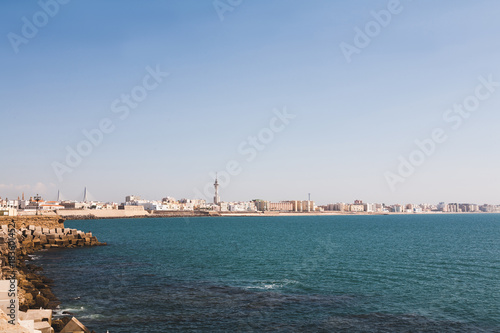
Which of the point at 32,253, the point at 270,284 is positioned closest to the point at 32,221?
the point at 32,253

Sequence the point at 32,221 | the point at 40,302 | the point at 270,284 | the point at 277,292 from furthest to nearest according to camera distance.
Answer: the point at 32,221 → the point at 270,284 → the point at 277,292 → the point at 40,302

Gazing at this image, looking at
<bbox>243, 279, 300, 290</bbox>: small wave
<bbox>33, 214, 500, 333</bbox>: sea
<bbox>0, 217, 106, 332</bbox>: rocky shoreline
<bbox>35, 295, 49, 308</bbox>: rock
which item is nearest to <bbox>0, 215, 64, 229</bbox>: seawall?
<bbox>0, 217, 106, 332</bbox>: rocky shoreline

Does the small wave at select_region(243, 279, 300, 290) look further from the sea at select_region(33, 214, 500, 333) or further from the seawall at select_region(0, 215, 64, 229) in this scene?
the seawall at select_region(0, 215, 64, 229)

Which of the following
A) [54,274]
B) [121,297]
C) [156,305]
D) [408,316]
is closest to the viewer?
[408,316]

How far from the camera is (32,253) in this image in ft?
163

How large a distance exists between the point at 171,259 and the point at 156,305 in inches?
891

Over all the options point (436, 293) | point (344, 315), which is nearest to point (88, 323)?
point (344, 315)

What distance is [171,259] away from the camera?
153ft

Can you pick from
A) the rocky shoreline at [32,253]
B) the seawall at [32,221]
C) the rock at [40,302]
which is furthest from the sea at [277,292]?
the seawall at [32,221]

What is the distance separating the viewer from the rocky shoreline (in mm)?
22500

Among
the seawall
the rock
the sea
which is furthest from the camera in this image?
the seawall

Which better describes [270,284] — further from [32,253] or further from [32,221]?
[32,221]

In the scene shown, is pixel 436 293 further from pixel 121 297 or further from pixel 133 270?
pixel 133 270

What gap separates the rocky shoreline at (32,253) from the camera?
2250 centimetres
